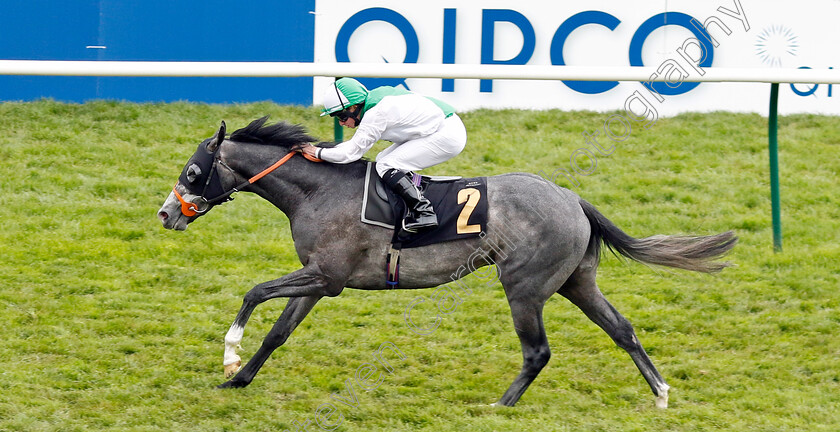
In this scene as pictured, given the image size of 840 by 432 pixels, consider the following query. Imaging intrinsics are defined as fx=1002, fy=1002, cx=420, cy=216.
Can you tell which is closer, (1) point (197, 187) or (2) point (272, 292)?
(2) point (272, 292)

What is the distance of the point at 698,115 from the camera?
9.28 metres

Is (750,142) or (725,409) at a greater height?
(750,142)

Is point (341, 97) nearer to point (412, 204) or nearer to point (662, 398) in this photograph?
point (412, 204)

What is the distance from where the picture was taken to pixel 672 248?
215 inches

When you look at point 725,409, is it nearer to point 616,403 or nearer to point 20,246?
point 616,403

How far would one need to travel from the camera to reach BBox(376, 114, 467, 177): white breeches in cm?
523

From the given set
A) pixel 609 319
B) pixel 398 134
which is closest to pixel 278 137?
pixel 398 134

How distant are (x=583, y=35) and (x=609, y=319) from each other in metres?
4.30

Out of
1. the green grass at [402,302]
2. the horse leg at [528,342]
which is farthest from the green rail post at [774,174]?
the horse leg at [528,342]

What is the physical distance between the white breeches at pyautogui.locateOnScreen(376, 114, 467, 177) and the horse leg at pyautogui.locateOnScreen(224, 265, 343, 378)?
64 cm

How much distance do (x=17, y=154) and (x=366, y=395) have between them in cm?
466

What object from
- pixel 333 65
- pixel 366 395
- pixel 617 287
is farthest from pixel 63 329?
pixel 617 287

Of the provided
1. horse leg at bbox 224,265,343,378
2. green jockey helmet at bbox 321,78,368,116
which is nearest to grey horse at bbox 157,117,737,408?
horse leg at bbox 224,265,343,378

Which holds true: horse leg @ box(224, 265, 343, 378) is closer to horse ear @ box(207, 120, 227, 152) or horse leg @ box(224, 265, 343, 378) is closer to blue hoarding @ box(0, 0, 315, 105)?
horse ear @ box(207, 120, 227, 152)
